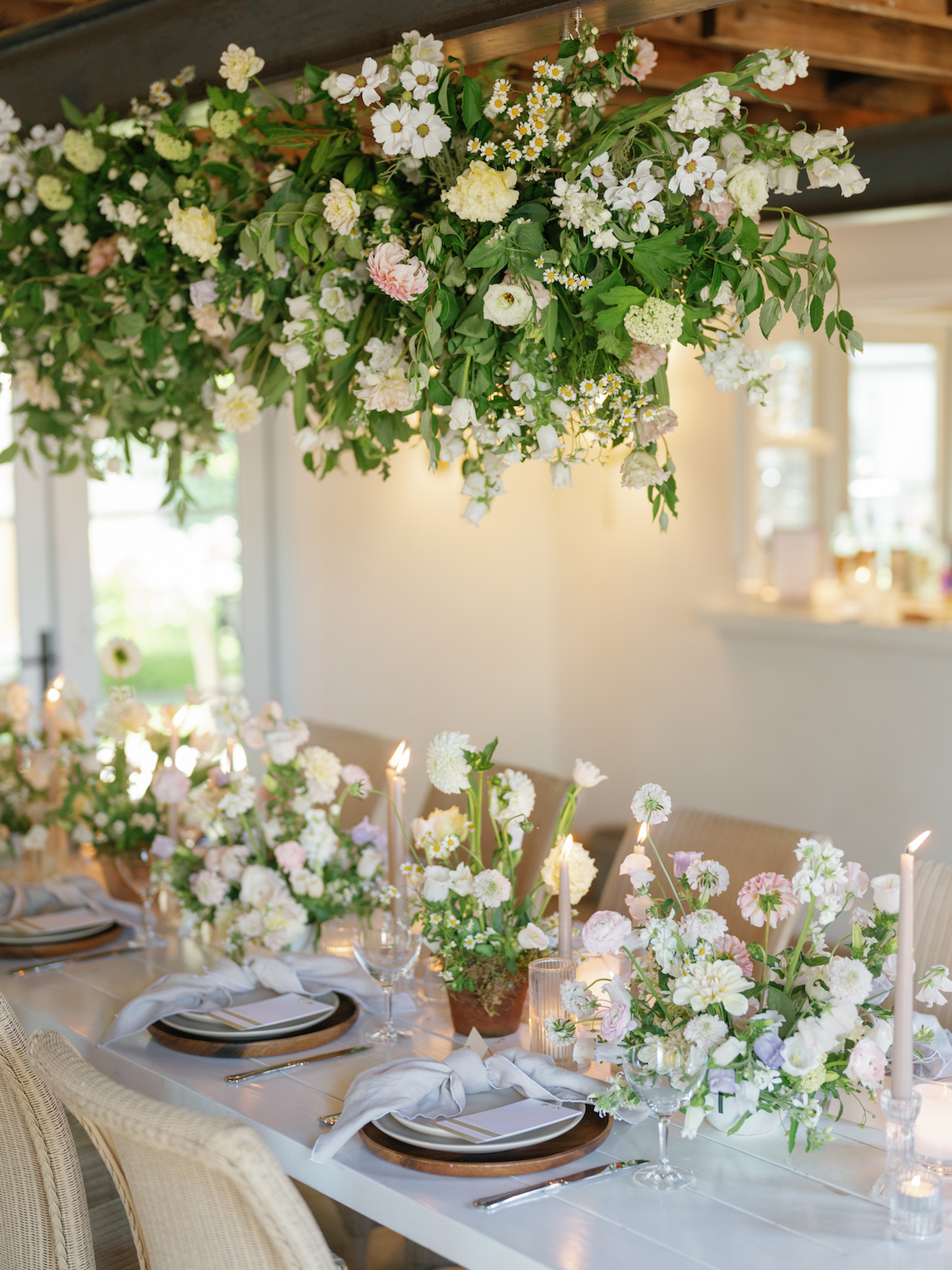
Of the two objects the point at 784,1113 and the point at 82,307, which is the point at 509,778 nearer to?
the point at 784,1113

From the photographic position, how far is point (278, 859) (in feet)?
7.07

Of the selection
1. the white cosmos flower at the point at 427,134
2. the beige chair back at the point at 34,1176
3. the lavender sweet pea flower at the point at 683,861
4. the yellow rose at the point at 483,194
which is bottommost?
the beige chair back at the point at 34,1176

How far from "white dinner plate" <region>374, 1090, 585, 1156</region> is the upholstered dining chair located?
1.36 ft

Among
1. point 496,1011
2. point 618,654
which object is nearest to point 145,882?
Result: point 496,1011

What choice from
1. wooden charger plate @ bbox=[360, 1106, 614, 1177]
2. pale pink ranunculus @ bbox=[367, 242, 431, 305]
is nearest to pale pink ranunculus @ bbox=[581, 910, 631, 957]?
wooden charger plate @ bbox=[360, 1106, 614, 1177]

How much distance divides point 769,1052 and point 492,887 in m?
0.47

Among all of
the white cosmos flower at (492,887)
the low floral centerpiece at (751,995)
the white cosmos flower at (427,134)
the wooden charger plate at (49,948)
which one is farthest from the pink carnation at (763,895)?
the wooden charger plate at (49,948)

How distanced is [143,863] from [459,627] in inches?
105

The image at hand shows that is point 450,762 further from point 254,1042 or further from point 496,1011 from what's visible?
point 254,1042

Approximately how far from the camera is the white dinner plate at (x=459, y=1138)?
151 cm

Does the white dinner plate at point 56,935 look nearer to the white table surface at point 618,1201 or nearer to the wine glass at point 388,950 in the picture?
the white table surface at point 618,1201

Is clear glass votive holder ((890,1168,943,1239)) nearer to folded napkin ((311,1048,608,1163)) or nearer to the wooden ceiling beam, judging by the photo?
folded napkin ((311,1048,608,1163))

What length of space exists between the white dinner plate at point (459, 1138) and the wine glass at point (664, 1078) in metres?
0.12

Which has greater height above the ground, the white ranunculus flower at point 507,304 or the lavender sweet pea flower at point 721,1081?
the white ranunculus flower at point 507,304
